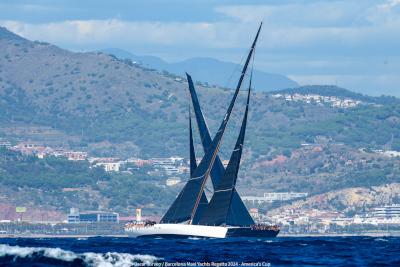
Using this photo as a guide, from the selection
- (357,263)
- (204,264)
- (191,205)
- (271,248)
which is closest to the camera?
(204,264)

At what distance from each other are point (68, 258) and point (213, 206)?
85761 mm

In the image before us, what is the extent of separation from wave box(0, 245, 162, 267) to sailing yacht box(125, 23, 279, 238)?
7475 centimetres

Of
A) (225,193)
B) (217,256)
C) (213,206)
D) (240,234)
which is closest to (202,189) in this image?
(213,206)

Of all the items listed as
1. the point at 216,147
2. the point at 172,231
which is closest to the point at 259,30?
the point at 216,147

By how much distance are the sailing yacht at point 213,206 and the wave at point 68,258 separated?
74.8 metres

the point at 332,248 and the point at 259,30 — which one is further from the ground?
the point at 259,30

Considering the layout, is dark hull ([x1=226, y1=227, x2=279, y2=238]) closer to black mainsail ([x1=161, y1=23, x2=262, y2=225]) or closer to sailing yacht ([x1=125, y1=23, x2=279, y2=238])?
sailing yacht ([x1=125, y1=23, x2=279, y2=238])

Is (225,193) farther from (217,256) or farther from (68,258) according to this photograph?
(68,258)

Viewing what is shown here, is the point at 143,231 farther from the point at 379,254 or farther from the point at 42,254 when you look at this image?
the point at 42,254

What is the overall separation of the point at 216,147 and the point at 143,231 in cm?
2030

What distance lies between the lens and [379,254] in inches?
4793

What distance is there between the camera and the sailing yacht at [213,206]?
Answer: 6649 inches

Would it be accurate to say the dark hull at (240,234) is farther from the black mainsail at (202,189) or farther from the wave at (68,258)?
the wave at (68,258)

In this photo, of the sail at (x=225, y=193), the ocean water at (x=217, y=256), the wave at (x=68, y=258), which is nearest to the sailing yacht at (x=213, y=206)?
the sail at (x=225, y=193)
